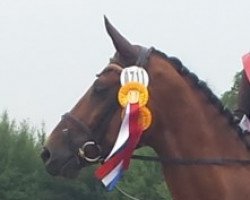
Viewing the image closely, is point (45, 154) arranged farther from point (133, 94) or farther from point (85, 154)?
point (133, 94)

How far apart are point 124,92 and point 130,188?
3629cm

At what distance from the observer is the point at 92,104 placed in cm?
674

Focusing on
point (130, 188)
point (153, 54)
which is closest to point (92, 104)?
point (153, 54)

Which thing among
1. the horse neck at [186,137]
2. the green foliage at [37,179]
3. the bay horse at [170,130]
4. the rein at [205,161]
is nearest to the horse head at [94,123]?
the bay horse at [170,130]

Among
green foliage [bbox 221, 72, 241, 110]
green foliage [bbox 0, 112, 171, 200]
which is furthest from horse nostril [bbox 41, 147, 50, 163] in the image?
green foliage [bbox 0, 112, 171, 200]

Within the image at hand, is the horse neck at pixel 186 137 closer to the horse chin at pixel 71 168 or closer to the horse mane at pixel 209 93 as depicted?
the horse mane at pixel 209 93

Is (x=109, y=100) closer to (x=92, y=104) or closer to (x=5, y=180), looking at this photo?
(x=92, y=104)

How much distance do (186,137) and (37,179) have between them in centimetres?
3874

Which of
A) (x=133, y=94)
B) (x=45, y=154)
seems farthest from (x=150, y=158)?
(x=45, y=154)

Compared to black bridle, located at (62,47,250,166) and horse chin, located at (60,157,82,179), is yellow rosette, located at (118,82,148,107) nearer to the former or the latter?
black bridle, located at (62,47,250,166)

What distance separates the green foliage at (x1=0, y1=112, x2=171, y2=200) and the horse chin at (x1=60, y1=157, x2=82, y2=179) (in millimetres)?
35791

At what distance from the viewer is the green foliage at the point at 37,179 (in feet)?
143

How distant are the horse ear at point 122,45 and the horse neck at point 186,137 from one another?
153 millimetres

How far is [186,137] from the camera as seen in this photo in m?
6.68
